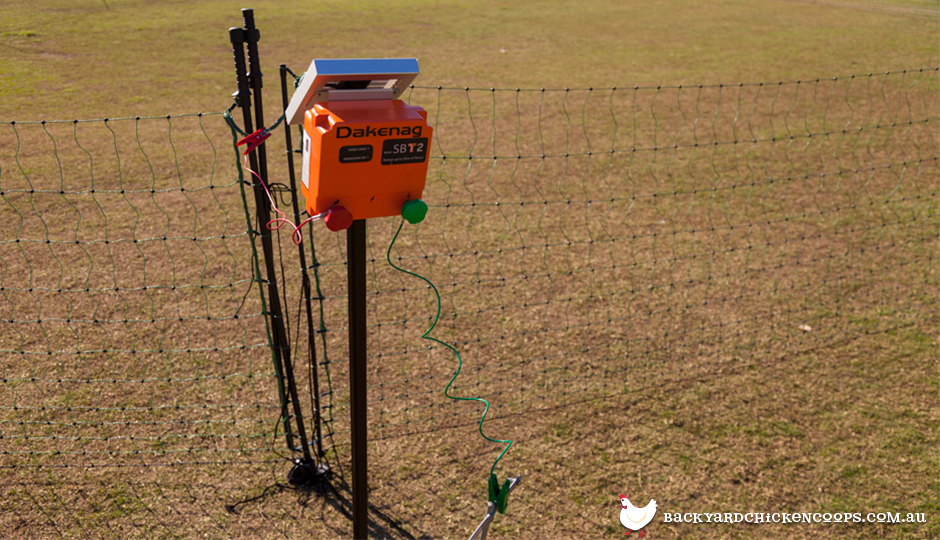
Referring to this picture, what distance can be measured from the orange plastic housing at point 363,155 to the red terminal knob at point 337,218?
0.02 metres

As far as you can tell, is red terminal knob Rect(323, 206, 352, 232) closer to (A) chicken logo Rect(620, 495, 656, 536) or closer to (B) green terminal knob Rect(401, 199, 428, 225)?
(B) green terminal knob Rect(401, 199, 428, 225)

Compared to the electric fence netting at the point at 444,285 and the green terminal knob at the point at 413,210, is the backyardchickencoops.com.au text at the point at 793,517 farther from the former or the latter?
the green terminal knob at the point at 413,210

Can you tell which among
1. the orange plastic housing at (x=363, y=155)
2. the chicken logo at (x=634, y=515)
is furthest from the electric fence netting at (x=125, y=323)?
the chicken logo at (x=634, y=515)

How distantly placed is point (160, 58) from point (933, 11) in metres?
17.5

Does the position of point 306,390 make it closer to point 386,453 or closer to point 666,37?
point 386,453

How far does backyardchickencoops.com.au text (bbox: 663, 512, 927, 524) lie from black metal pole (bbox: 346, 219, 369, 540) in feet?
4.29

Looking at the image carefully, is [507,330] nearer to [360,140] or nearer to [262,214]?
[262,214]

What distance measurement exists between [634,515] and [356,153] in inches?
75.6

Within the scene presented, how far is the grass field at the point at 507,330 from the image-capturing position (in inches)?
110

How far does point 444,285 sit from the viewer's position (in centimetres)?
420

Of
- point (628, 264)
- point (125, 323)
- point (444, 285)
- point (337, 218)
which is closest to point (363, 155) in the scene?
point (337, 218)

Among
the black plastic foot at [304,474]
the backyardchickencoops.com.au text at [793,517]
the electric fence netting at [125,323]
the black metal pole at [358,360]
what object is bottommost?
the backyardchickencoops.com.au text at [793,517]

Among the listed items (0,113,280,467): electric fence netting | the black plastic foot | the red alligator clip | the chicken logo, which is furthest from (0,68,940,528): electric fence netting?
the chicken logo

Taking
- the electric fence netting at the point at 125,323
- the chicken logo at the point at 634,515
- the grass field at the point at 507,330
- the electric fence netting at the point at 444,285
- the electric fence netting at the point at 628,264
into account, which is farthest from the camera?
the electric fence netting at the point at 628,264
